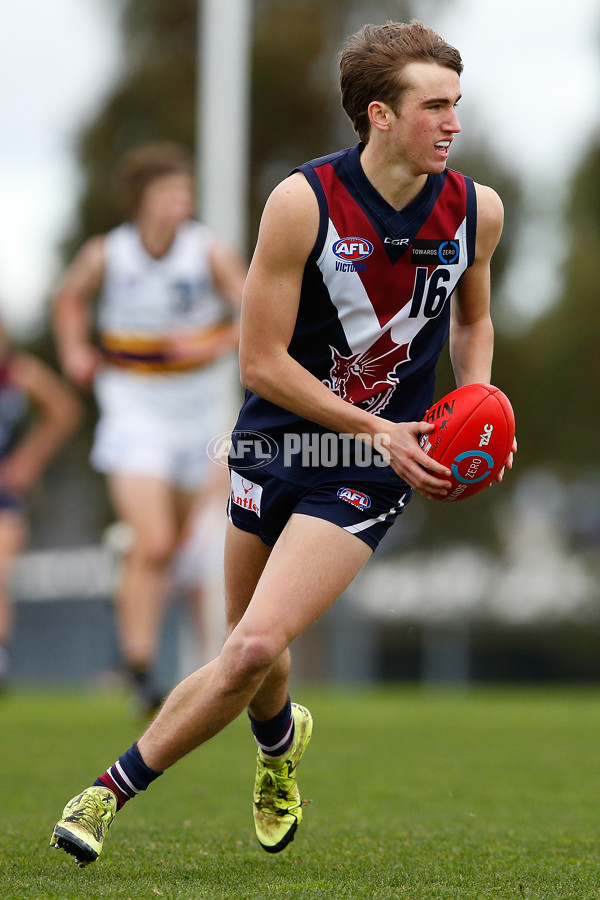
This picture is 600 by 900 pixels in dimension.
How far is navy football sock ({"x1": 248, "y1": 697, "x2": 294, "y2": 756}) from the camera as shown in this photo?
4211 millimetres

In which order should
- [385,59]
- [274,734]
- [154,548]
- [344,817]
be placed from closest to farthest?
[385,59] → [274,734] → [344,817] → [154,548]

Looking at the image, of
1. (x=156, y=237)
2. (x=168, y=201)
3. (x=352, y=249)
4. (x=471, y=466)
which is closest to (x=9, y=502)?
(x=156, y=237)

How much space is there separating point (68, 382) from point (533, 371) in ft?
26.7

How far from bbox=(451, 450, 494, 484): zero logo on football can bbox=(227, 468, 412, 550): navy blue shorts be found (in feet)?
0.82

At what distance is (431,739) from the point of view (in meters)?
7.48

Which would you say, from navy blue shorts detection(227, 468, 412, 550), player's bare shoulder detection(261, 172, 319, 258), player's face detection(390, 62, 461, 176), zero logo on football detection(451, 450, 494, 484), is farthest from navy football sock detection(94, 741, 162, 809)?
player's face detection(390, 62, 461, 176)

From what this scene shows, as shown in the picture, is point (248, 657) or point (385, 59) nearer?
point (248, 657)

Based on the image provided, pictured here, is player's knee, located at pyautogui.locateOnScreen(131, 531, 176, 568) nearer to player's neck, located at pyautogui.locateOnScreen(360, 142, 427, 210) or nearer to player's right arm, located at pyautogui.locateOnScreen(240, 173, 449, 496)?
player's right arm, located at pyautogui.locateOnScreen(240, 173, 449, 496)

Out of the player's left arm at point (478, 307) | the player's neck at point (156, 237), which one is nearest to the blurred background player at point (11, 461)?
the player's neck at point (156, 237)

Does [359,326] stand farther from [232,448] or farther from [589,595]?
[589,595]

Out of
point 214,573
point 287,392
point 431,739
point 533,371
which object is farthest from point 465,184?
point 533,371

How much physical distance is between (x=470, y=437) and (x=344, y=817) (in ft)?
5.44

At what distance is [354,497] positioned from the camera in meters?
3.88

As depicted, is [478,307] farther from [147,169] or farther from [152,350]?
[152,350]
